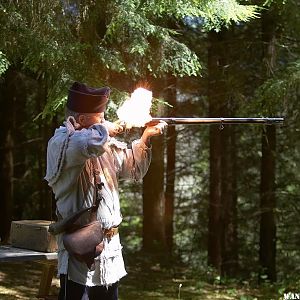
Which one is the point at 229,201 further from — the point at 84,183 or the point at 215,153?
the point at 84,183

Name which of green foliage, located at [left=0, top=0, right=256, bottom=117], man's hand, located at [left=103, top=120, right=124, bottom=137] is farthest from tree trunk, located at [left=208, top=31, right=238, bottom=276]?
man's hand, located at [left=103, top=120, right=124, bottom=137]

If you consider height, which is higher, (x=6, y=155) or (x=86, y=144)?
(x=6, y=155)

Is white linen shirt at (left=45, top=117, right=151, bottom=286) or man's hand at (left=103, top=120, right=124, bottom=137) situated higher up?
man's hand at (left=103, top=120, right=124, bottom=137)

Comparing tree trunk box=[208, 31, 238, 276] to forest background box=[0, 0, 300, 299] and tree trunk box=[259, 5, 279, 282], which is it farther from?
tree trunk box=[259, 5, 279, 282]

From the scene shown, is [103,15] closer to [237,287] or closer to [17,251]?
[17,251]

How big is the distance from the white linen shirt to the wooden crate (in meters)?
1.28

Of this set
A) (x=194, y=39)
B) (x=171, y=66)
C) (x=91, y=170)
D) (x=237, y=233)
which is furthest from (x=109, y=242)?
(x=237, y=233)

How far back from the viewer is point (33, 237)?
4.69m

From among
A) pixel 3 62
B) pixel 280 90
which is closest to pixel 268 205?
pixel 280 90

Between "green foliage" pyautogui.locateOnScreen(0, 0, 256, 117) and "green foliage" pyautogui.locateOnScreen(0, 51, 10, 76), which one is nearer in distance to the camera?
"green foliage" pyautogui.locateOnScreen(0, 51, 10, 76)

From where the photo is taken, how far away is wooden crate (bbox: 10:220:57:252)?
181 inches

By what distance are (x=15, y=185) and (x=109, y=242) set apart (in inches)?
454

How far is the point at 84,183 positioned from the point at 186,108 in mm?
9039

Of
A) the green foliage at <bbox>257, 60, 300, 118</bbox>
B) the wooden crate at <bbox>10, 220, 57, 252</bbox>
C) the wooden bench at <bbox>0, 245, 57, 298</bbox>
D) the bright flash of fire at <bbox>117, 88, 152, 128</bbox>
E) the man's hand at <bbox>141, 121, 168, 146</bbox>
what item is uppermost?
the green foliage at <bbox>257, 60, 300, 118</bbox>
